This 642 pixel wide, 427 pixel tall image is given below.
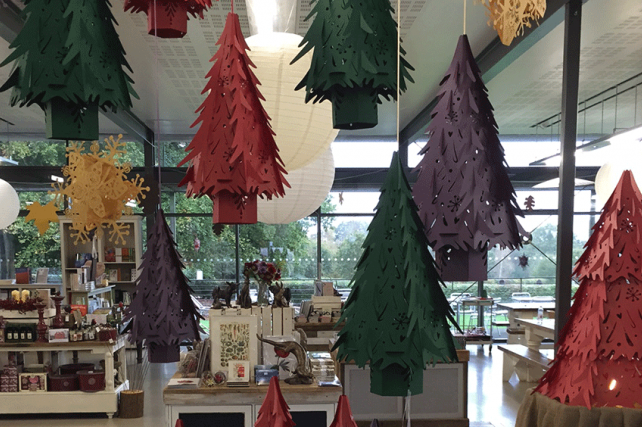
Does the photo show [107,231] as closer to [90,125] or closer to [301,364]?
[301,364]

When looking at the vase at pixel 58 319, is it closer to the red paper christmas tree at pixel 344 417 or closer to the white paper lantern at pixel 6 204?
the white paper lantern at pixel 6 204

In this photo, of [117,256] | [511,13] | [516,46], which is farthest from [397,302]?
[117,256]

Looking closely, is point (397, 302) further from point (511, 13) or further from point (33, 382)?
point (33, 382)

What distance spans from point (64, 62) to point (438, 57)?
533 centimetres

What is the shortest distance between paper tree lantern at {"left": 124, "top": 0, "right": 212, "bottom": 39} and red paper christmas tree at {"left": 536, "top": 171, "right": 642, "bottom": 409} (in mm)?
1555

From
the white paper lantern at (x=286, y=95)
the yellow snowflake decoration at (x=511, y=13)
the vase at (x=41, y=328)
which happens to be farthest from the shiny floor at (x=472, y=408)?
the yellow snowflake decoration at (x=511, y=13)

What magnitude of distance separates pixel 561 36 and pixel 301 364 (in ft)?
12.8

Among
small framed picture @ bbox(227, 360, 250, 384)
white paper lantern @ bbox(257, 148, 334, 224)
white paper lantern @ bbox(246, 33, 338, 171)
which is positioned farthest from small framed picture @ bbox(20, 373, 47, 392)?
white paper lantern @ bbox(246, 33, 338, 171)

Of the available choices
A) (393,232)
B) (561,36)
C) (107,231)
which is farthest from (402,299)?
(107,231)

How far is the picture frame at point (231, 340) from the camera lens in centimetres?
413

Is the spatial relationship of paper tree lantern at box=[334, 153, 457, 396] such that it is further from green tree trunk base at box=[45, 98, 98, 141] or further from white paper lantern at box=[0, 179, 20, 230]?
white paper lantern at box=[0, 179, 20, 230]

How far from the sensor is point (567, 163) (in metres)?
4.07

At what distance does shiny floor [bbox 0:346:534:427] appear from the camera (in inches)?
237

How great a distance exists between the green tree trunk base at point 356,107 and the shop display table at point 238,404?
3379mm
